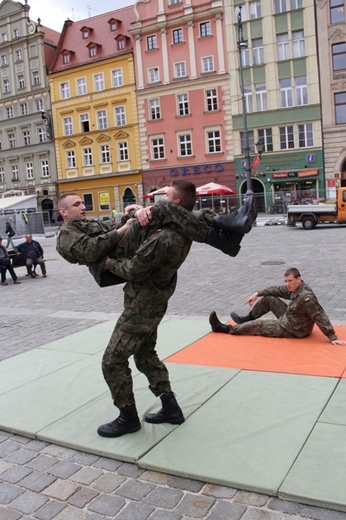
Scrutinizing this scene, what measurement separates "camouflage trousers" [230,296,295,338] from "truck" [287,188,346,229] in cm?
1802

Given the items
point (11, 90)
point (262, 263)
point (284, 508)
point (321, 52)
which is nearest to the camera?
point (284, 508)

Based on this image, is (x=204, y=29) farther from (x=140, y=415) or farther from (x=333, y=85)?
(x=140, y=415)

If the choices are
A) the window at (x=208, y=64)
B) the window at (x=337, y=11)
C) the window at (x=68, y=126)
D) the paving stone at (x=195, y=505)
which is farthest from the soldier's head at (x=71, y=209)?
the window at (x=68, y=126)

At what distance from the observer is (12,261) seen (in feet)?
50.0

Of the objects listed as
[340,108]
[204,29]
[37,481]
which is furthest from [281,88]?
[37,481]

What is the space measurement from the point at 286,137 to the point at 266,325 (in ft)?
116

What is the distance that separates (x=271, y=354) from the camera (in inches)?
226

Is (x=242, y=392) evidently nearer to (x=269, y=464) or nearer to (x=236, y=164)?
(x=269, y=464)

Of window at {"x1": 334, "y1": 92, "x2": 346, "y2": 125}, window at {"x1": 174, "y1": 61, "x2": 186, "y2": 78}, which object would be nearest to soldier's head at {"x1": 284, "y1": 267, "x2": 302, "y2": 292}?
window at {"x1": 334, "y1": 92, "x2": 346, "y2": 125}

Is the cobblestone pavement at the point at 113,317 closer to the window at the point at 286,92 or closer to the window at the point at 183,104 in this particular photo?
the window at the point at 286,92

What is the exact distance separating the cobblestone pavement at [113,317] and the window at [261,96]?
22.1 m

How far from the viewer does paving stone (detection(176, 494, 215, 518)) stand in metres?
2.96

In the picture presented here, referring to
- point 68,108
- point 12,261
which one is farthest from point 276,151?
point 12,261

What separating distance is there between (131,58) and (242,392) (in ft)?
146
